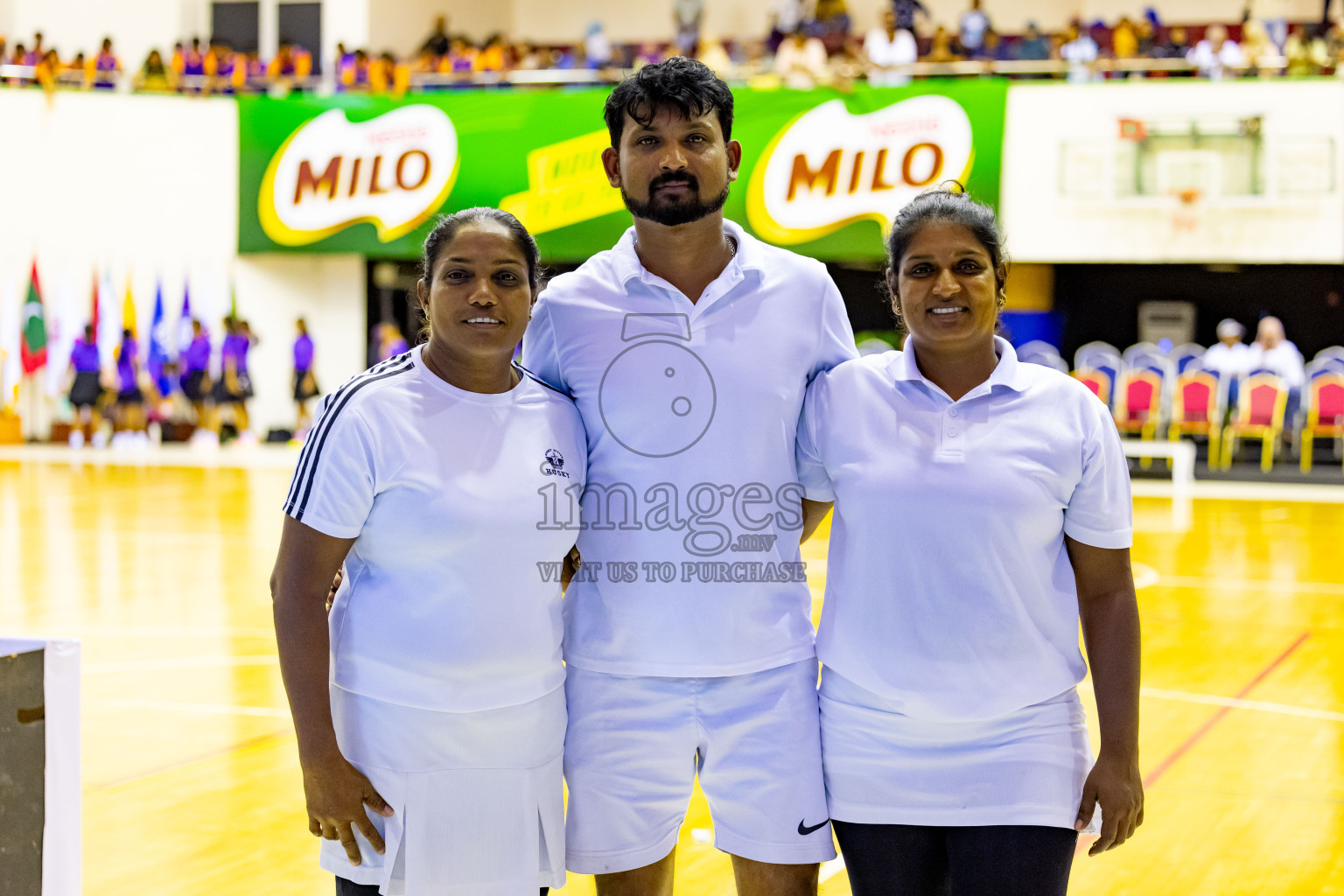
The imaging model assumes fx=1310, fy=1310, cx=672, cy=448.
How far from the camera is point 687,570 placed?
8.10 feet

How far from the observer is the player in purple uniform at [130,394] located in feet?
57.2

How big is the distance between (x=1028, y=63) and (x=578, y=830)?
1530cm

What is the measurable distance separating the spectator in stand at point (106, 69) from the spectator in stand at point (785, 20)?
920 cm

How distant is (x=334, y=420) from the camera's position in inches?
88.7

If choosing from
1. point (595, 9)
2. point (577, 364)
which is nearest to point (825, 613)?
point (577, 364)

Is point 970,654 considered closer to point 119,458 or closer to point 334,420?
point 334,420

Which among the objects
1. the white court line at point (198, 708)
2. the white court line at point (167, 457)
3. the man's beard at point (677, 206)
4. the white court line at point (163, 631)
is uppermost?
the man's beard at point (677, 206)

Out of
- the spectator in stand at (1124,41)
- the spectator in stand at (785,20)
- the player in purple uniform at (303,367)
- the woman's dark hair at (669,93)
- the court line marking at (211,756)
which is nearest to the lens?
the woman's dark hair at (669,93)

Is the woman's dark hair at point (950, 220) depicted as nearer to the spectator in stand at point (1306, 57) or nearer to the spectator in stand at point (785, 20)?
the spectator in stand at point (1306, 57)

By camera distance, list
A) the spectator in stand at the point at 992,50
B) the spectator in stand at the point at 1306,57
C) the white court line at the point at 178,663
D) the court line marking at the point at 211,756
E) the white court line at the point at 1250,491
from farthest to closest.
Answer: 1. the spectator in stand at the point at 992,50
2. the spectator in stand at the point at 1306,57
3. the white court line at the point at 1250,491
4. the white court line at the point at 178,663
5. the court line marking at the point at 211,756

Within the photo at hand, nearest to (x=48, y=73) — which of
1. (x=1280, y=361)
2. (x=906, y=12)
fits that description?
(x=906, y=12)

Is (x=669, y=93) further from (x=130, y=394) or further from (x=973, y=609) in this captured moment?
(x=130, y=394)

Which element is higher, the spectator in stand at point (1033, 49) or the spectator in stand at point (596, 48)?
the spectator in stand at point (596, 48)

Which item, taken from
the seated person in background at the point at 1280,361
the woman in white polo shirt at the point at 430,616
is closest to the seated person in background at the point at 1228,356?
the seated person in background at the point at 1280,361
